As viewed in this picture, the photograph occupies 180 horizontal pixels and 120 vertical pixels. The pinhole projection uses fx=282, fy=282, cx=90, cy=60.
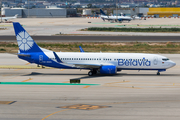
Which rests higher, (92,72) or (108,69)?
(108,69)

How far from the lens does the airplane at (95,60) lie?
43031 millimetres

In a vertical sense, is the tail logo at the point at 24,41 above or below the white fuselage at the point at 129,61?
above

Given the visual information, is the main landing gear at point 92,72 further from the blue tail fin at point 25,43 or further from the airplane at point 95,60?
the blue tail fin at point 25,43

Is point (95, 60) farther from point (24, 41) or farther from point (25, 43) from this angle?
point (24, 41)

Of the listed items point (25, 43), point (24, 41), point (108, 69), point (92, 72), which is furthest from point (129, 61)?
point (24, 41)

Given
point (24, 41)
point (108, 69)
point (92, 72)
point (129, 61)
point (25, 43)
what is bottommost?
point (92, 72)

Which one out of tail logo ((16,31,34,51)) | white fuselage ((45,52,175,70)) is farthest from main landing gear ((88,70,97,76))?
tail logo ((16,31,34,51))

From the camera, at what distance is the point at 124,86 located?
117 feet

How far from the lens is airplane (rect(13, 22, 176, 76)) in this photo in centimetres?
4303

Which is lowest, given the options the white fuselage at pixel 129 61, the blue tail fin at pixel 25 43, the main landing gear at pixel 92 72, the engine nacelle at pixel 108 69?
the main landing gear at pixel 92 72

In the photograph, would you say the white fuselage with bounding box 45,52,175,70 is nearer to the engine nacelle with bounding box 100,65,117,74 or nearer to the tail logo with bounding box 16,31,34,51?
the engine nacelle with bounding box 100,65,117,74

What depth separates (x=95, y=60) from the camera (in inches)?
1716

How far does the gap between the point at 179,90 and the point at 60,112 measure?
1579cm

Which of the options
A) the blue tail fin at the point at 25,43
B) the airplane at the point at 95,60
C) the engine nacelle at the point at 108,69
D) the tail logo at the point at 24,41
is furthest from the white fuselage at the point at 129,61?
the tail logo at the point at 24,41
